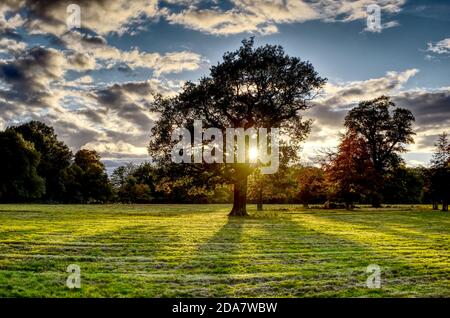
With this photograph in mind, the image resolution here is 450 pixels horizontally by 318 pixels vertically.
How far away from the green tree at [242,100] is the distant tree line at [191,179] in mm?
2712

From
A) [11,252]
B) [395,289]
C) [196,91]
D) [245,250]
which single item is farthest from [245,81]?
[395,289]

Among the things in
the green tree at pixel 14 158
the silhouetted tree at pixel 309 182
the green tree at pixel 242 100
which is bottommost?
the silhouetted tree at pixel 309 182

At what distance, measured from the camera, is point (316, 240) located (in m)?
18.5

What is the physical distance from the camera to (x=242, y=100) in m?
38.4

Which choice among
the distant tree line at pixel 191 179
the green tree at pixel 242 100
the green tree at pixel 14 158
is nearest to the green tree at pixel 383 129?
the distant tree line at pixel 191 179

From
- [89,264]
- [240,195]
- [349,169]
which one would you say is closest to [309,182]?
[349,169]

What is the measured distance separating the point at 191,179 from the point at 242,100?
9157 mm

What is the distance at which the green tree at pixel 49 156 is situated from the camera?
8481 centimetres

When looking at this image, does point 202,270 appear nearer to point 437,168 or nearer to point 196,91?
point 196,91

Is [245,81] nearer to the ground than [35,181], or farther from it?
farther from it

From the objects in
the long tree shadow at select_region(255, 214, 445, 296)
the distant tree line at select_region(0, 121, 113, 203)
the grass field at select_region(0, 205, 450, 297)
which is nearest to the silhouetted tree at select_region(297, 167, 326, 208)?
the distant tree line at select_region(0, 121, 113, 203)

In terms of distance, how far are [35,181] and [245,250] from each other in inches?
2013

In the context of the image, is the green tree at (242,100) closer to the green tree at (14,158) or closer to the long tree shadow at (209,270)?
the green tree at (14,158)

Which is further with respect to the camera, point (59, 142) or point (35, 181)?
point (59, 142)
